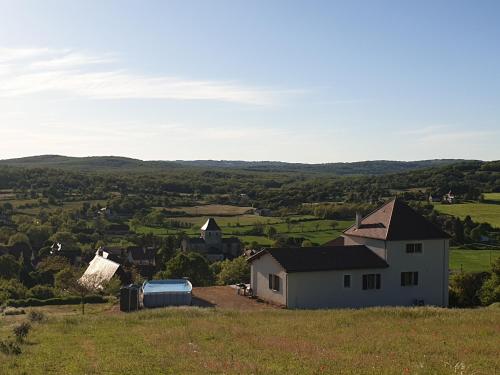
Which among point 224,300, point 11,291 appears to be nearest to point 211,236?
point 11,291

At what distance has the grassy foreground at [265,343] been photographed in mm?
15008

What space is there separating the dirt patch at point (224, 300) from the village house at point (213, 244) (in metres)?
57.7

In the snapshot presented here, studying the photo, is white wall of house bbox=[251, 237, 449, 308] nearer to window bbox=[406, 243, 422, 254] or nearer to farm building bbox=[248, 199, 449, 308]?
farm building bbox=[248, 199, 449, 308]

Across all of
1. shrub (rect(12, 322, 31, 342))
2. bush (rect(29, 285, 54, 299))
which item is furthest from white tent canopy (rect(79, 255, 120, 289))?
shrub (rect(12, 322, 31, 342))

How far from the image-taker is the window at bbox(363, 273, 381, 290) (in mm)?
33875

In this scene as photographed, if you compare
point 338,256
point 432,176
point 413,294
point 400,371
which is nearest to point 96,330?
point 400,371

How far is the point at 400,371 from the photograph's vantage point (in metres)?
14.1

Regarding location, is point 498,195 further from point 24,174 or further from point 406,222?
point 24,174

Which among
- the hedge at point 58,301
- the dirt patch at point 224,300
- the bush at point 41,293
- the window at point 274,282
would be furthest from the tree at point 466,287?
the bush at point 41,293

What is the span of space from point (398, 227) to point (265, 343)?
18389 mm

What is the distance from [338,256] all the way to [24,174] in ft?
566

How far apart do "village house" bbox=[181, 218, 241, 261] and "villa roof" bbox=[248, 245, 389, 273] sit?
61.8 metres

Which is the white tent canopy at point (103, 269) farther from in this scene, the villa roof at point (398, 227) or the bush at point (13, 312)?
the villa roof at point (398, 227)

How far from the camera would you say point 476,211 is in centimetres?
11019
